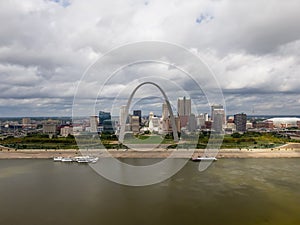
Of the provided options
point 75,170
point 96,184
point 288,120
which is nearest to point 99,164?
point 75,170

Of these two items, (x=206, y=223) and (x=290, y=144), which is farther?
(x=290, y=144)

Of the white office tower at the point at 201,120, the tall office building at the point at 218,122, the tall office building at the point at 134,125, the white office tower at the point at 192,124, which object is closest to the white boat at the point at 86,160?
the white office tower at the point at 192,124

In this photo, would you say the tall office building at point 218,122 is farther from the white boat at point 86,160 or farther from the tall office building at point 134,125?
the white boat at point 86,160

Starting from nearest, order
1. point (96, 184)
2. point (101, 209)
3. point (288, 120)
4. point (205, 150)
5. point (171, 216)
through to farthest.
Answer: point (171, 216) < point (101, 209) < point (96, 184) < point (205, 150) < point (288, 120)

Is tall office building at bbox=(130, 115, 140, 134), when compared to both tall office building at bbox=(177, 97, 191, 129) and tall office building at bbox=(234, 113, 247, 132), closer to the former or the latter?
tall office building at bbox=(177, 97, 191, 129)

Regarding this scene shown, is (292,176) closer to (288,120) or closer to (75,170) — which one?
(75,170)

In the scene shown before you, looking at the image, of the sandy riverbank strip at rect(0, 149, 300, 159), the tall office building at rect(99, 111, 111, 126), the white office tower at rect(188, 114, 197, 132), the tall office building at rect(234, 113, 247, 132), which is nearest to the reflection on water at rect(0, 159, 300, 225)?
the sandy riverbank strip at rect(0, 149, 300, 159)
